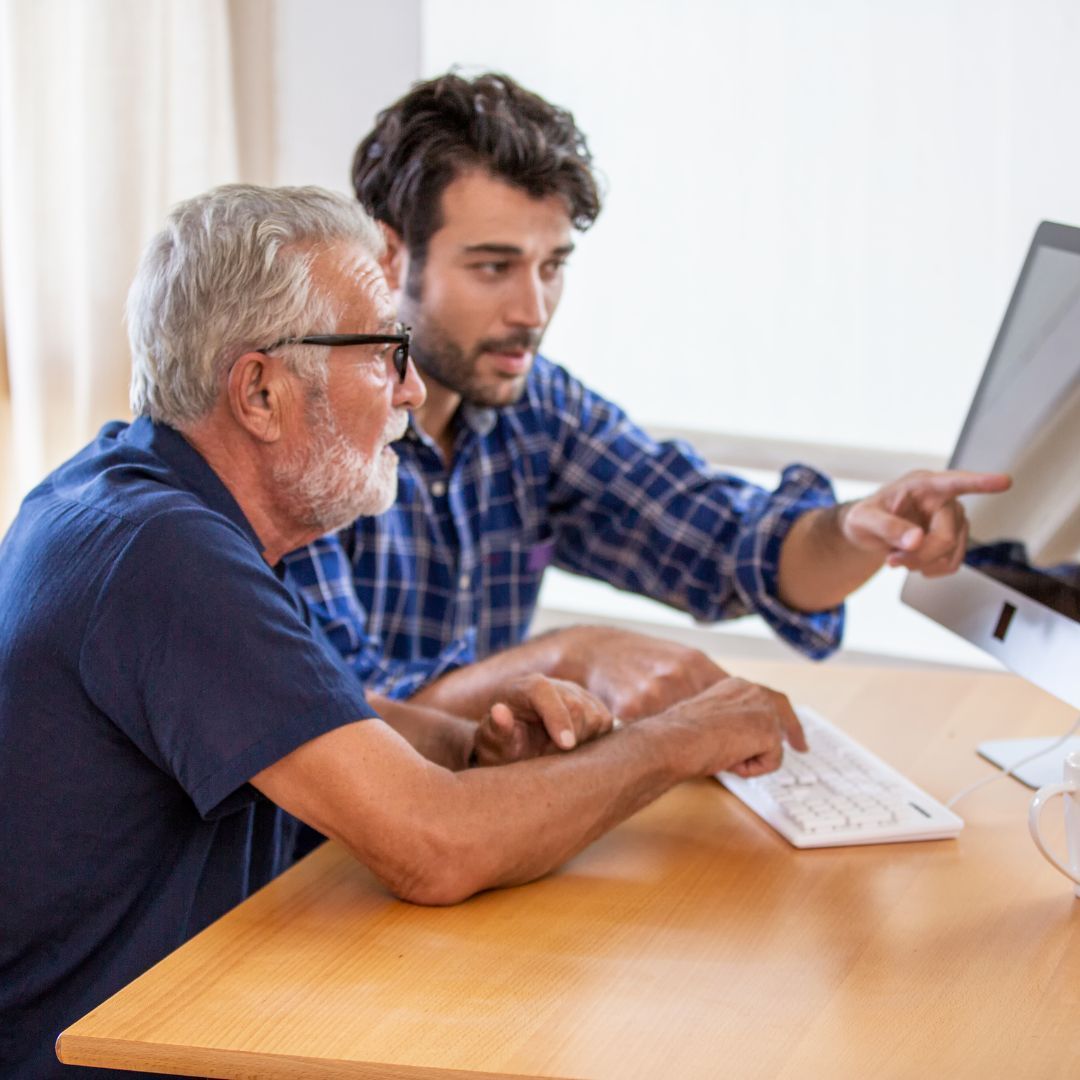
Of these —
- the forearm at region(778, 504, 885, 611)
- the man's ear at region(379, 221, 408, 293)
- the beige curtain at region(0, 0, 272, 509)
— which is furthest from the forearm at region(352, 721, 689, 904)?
the beige curtain at region(0, 0, 272, 509)

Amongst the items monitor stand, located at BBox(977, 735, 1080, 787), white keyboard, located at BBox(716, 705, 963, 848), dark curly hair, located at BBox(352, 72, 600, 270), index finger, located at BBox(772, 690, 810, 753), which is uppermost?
dark curly hair, located at BBox(352, 72, 600, 270)

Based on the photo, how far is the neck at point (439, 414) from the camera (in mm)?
1880

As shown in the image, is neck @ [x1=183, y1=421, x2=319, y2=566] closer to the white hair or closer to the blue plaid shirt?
the white hair

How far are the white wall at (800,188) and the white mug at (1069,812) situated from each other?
5.14 ft

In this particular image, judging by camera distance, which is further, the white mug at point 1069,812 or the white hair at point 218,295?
the white hair at point 218,295

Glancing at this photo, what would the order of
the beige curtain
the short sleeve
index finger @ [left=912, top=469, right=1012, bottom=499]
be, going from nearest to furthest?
the short sleeve → index finger @ [left=912, top=469, right=1012, bottom=499] → the beige curtain

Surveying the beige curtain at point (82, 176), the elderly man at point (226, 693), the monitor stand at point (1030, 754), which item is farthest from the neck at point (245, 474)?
the beige curtain at point (82, 176)

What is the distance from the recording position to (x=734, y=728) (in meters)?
1.35

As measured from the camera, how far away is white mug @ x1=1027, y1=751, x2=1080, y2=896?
1146 millimetres

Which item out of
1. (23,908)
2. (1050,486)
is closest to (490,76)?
(1050,486)

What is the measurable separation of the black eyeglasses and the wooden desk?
1.48 ft

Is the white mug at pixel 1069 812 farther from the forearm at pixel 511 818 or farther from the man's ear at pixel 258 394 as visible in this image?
the man's ear at pixel 258 394

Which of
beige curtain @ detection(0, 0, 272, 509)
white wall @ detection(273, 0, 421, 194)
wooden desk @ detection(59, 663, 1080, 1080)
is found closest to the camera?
wooden desk @ detection(59, 663, 1080, 1080)

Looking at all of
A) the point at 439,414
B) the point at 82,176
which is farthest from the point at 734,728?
the point at 82,176
